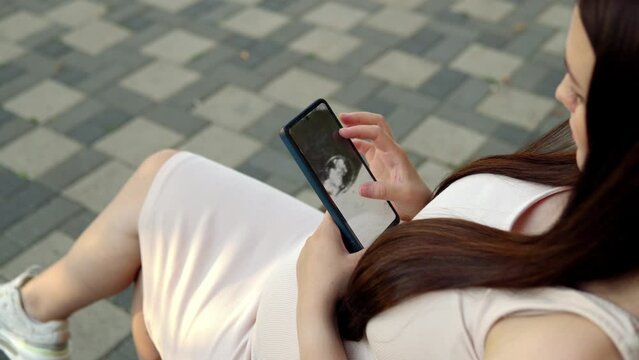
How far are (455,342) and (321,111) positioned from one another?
0.51 meters

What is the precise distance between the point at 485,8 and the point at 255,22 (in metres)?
1.14

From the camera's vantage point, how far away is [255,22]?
142 inches

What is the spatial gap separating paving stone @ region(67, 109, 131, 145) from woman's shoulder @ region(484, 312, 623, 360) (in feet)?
7.12

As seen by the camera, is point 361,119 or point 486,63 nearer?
point 361,119

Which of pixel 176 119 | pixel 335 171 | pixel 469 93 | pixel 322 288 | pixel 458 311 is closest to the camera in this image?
pixel 458 311

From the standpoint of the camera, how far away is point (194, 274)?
1493 millimetres

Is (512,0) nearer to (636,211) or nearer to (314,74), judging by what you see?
(314,74)

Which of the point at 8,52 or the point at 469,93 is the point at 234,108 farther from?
the point at 8,52

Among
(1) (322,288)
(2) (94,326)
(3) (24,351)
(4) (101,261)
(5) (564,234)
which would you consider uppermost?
(5) (564,234)

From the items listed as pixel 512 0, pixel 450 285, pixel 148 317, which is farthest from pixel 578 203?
pixel 512 0

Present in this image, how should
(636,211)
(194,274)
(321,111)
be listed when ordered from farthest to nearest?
(194,274) → (321,111) → (636,211)

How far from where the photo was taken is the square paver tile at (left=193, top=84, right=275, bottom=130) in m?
2.98

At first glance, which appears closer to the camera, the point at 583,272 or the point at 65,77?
the point at 583,272

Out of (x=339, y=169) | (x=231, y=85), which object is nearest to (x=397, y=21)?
(x=231, y=85)
